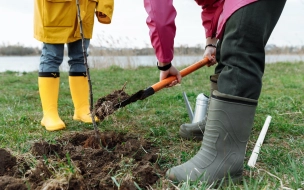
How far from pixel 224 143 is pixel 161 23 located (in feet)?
2.40

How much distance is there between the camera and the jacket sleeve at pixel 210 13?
2.60m

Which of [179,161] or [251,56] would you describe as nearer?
[251,56]

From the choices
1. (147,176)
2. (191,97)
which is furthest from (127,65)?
(147,176)

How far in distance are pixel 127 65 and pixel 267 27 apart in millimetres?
8715

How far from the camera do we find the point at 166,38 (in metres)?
1.99

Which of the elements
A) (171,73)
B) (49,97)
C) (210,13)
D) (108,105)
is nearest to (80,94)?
(49,97)

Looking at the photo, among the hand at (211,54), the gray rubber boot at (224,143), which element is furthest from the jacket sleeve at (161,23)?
the hand at (211,54)

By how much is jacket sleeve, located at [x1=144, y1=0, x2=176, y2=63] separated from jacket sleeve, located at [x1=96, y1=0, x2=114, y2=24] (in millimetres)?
1280

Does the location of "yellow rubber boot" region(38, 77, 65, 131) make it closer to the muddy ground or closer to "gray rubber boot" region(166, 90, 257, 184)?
the muddy ground

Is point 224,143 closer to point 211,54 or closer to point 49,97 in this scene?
point 211,54

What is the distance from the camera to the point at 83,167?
180 cm

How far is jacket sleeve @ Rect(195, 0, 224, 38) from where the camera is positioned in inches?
102

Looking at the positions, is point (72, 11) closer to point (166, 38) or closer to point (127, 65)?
point (166, 38)

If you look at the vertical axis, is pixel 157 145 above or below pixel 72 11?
below
